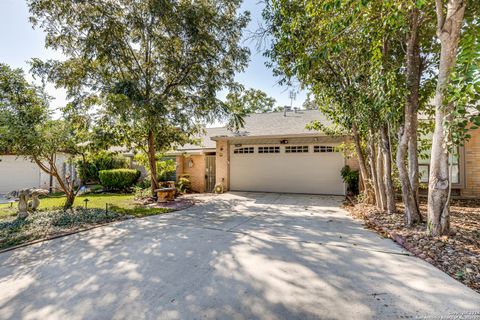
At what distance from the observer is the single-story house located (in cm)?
1150

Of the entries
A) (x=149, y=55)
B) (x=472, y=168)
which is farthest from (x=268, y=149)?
(x=472, y=168)

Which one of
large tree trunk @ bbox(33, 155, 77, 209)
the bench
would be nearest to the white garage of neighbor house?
the bench

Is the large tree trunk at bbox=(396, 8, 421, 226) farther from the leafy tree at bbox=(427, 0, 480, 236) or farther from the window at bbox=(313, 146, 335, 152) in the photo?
the window at bbox=(313, 146, 335, 152)

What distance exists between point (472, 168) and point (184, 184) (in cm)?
1335

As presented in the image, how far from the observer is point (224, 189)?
44.0 ft

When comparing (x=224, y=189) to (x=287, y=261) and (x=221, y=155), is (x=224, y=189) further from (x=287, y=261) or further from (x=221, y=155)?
(x=287, y=261)

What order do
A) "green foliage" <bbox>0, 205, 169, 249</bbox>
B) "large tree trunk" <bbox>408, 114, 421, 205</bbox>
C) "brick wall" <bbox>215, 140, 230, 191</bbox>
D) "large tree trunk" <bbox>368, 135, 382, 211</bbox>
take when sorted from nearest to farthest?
"green foliage" <bbox>0, 205, 169, 249</bbox>
"large tree trunk" <bbox>408, 114, 421, 205</bbox>
"large tree trunk" <bbox>368, 135, 382, 211</bbox>
"brick wall" <bbox>215, 140, 230, 191</bbox>

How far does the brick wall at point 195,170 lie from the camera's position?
14.3 m

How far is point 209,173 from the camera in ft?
47.3

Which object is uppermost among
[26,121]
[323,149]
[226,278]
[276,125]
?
[276,125]

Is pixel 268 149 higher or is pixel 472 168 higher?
pixel 268 149

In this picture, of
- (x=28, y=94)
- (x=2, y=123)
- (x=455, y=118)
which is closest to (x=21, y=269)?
(x=2, y=123)

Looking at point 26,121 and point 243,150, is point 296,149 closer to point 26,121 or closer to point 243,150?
point 243,150

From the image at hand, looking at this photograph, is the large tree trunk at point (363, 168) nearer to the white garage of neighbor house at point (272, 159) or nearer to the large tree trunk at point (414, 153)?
the white garage of neighbor house at point (272, 159)
